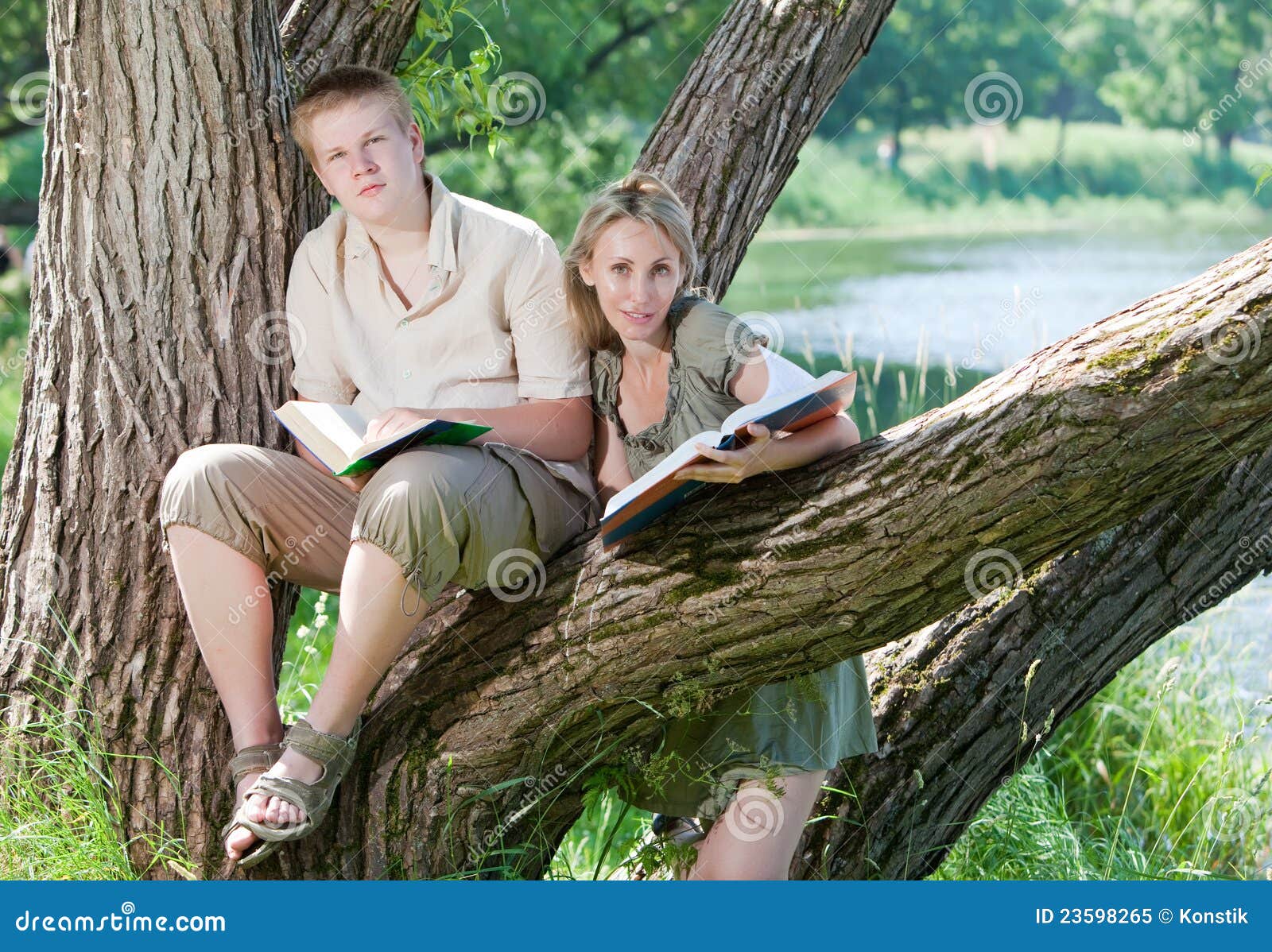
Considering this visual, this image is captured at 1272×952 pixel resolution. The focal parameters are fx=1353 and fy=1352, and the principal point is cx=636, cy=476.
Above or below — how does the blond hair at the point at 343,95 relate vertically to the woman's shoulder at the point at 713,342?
above

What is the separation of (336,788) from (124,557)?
0.59 meters

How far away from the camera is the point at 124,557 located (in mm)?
2434

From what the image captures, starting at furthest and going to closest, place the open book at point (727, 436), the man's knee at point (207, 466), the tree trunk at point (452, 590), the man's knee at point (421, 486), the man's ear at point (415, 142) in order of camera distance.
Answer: the man's ear at point (415, 142)
the man's knee at point (207, 466)
the man's knee at point (421, 486)
the open book at point (727, 436)
the tree trunk at point (452, 590)

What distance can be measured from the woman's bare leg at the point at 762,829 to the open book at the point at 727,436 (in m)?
0.53

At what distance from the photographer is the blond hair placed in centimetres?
246

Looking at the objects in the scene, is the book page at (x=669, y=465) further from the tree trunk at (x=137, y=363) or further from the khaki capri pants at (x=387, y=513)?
the tree trunk at (x=137, y=363)

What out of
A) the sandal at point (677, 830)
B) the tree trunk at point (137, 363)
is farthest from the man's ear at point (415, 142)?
the sandal at point (677, 830)

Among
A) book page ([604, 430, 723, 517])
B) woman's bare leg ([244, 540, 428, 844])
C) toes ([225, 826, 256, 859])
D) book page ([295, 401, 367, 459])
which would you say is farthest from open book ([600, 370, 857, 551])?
toes ([225, 826, 256, 859])

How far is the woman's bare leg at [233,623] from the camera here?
2.23 m

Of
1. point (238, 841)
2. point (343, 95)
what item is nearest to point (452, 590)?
point (238, 841)

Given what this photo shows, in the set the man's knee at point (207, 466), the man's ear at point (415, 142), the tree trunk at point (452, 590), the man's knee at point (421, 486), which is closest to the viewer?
the tree trunk at point (452, 590)

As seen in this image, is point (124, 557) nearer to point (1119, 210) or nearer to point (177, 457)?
point (177, 457)

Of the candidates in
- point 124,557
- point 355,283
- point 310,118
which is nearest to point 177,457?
point 124,557

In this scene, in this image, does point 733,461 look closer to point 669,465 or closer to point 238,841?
point 669,465
